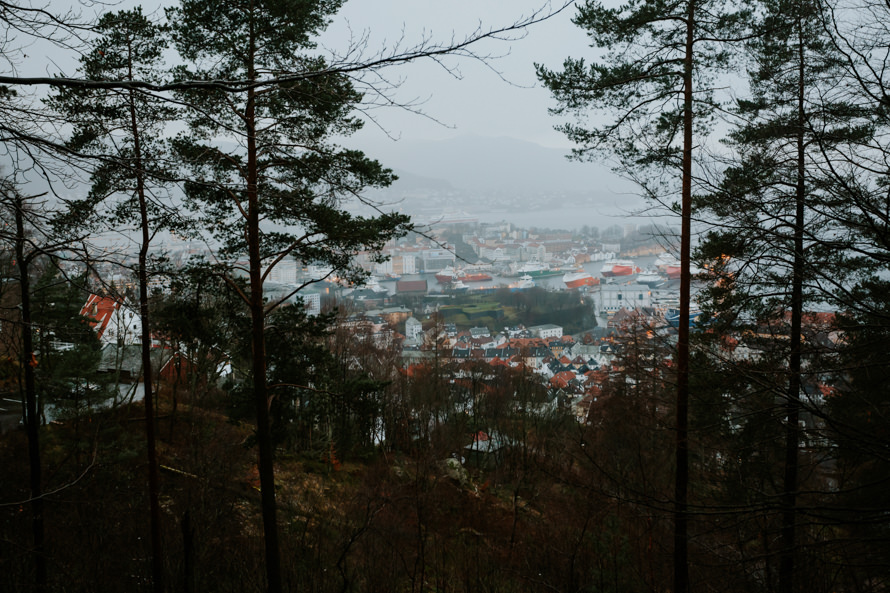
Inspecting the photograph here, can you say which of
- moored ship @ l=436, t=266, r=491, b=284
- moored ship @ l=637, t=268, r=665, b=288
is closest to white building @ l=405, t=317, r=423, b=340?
moored ship @ l=637, t=268, r=665, b=288

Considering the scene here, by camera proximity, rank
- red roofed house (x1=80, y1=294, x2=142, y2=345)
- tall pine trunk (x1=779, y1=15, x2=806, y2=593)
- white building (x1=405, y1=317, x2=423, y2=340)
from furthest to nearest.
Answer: white building (x1=405, y1=317, x2=423, y2=340) → red roofed house (x1=80, y1=294, x2=142, y2=345) → tall pine trunk (x1=779, y1=15, x2=806, y2=593)

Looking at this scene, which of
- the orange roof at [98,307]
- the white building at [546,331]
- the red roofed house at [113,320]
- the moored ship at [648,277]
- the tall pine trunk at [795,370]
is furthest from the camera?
the white building at [546,331]

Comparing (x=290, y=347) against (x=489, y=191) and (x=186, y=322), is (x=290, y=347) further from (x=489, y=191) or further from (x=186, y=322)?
(x=489, y=191)

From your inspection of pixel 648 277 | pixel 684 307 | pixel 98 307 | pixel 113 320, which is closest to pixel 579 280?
pixel 648 277

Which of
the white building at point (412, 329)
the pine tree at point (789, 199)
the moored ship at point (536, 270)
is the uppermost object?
the pine tree at point (789, 199)

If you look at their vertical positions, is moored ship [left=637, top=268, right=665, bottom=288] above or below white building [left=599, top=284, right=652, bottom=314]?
above

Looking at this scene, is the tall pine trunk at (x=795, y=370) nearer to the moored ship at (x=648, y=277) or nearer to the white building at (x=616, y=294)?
the white building at (x=616, y=294)

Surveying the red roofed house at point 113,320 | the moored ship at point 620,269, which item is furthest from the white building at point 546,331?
the red roofed house at point 113,320

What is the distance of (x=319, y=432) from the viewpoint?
1822cm

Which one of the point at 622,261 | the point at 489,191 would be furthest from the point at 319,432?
the point at 489,191

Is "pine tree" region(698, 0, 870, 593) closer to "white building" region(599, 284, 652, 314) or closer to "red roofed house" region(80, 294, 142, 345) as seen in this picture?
"red roofed house" region(80, 294, 142, 345)

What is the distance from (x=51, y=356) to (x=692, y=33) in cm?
1521

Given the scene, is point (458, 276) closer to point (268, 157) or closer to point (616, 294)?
point (616, 294)

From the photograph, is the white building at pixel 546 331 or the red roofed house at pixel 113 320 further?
the white building at pixel 546 331
